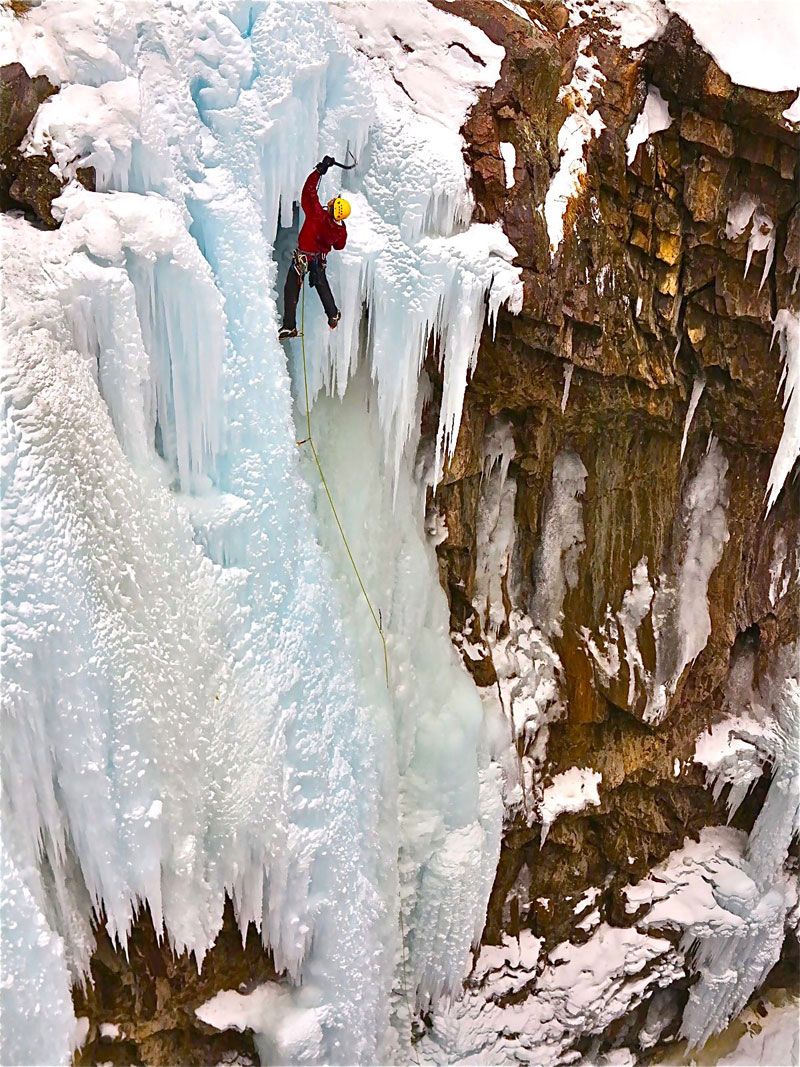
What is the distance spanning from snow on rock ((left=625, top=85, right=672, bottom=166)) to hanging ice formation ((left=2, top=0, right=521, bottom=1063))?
1033 millimetres

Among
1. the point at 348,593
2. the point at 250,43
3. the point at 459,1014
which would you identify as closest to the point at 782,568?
the point at 348,593

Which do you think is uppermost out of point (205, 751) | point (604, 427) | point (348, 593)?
point (604, 427)

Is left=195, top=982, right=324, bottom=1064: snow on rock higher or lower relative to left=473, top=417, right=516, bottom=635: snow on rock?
lower

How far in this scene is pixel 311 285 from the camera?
4.08 meters

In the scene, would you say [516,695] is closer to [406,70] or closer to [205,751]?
[205,751]

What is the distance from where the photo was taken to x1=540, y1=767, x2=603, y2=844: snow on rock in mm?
5855

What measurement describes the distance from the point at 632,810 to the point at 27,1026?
433cm

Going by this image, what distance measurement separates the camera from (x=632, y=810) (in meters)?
6.25

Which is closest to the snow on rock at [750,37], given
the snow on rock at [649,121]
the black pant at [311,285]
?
the snow on rock at [649,121]

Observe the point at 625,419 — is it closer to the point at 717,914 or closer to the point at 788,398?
the point at 788,398

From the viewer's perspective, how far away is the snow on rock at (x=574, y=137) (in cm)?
462

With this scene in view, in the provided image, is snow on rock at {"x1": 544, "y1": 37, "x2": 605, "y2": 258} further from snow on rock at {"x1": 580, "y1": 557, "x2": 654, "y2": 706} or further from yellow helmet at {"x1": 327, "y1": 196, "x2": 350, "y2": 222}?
snow on rock at {"x1": 580, "y1": 557, "x2": 654, "y2": 706}

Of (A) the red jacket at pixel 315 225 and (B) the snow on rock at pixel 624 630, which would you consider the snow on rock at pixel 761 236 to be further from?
(A) the red jacket at pixel 315 225

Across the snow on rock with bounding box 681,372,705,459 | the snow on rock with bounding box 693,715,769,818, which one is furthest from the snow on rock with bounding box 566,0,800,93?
the snow on rock with bounding box 693,715,769,818
